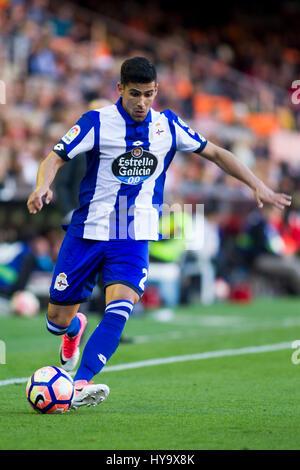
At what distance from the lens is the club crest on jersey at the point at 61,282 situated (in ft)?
19.0

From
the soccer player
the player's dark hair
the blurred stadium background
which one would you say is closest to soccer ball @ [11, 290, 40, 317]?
the blurred stadium background

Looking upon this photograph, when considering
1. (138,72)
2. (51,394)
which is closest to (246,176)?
(138,72)

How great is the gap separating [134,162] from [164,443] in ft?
6.86

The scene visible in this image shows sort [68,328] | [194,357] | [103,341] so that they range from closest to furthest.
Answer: [103,341] → [68,328] → [194,357]

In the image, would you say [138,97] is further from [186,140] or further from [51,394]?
[51,394]

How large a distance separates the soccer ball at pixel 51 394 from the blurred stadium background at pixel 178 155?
24.0 ft

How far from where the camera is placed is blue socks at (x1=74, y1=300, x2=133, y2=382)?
5430 millimetres

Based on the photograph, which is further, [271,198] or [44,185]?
[271,198]

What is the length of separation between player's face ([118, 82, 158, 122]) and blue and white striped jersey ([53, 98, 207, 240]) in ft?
0.26

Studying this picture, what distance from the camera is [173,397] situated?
599cm

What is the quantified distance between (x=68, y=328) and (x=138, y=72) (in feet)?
6.27

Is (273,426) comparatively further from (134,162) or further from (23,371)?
(23,371)

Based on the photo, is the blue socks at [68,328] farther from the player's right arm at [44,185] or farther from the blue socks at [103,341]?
the player's right arm at [44,185]

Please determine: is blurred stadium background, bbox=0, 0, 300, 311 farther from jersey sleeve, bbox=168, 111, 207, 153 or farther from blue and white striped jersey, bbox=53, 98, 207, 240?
blue and white striped jersey, bbox=53, 98, 207, 240
